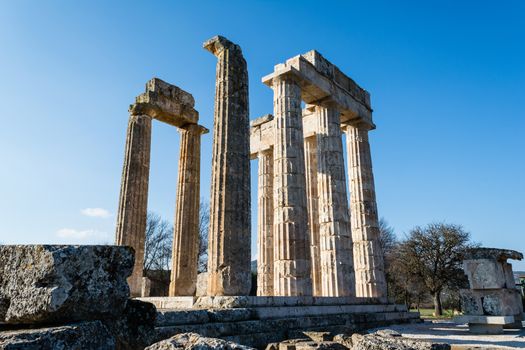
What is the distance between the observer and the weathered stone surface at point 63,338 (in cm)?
272

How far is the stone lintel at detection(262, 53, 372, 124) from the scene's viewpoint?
1595 centimetres

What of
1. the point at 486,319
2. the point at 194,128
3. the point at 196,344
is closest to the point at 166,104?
the point at 194,128

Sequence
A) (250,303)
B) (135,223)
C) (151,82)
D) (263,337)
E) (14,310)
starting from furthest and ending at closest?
(151,82) → (135,223) → (250,303) → (263,337) → (14,310)

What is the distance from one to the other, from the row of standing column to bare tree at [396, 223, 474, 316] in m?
18.7

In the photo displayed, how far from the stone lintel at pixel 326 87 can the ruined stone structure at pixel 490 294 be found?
834 centimetres

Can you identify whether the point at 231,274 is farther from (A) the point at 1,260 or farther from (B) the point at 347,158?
(B) the point at 347,158

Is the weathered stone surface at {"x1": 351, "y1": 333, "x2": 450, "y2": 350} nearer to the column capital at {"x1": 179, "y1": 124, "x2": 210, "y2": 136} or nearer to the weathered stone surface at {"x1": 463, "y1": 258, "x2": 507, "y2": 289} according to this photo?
the weathered stone surface at {"x1": 463, "y1": 258, "x2": 507, "y2": 289}

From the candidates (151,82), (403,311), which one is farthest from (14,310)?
(403,311)

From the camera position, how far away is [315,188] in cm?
2038

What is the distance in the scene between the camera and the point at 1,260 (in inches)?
134

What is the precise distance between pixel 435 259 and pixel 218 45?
98.1ft

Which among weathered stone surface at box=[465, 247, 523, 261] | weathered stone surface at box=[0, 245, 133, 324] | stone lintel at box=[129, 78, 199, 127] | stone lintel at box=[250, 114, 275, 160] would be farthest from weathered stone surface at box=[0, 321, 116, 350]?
stone lintel at box=[250, 114, 275, 160]

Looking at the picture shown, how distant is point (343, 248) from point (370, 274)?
8.77 feet

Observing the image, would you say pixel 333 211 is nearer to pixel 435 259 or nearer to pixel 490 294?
pixel 490 294
